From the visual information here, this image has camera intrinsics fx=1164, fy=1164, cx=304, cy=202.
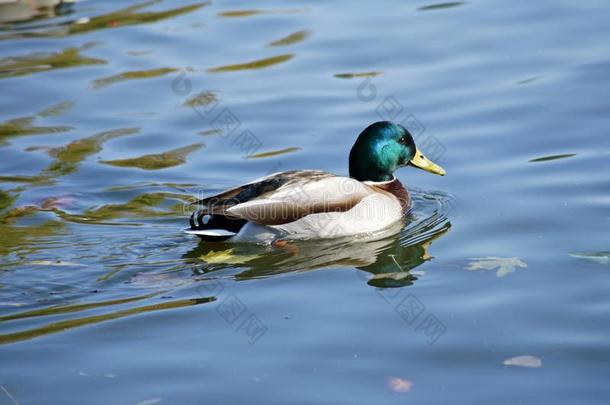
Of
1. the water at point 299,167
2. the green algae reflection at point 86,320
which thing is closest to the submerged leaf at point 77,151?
the water at point 299,167

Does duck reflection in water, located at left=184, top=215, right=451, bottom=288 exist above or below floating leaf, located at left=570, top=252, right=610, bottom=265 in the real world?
below

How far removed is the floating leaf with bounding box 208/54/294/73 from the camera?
1314 centimetres

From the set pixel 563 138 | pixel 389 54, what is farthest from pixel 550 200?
pixel 389 54

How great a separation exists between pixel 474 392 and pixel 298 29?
8.77 meters

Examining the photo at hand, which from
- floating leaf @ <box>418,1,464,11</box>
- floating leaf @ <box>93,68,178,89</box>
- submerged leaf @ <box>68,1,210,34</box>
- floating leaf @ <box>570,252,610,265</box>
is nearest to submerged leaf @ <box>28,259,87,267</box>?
floating leaf @ <box>570,252,610,265</box>

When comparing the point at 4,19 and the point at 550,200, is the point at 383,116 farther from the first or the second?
the point at 4,19

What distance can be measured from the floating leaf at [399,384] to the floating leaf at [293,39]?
8087mm

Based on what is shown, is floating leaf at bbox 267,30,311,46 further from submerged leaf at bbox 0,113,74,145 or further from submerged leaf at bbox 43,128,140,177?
submerged leaf at bbox 0,113,74,145

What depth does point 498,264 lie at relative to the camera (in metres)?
7.97

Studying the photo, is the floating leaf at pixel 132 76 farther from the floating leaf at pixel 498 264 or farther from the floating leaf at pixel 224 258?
the floating leaf at pixel 498 264

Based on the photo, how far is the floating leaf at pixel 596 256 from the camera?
7848 millimetres

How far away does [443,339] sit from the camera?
22.2 feet

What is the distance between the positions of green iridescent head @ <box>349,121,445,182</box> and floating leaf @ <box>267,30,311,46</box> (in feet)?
14.6

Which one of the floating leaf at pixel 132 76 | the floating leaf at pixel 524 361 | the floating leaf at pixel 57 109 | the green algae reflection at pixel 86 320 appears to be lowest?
the floating leaf at pixel 524 361
